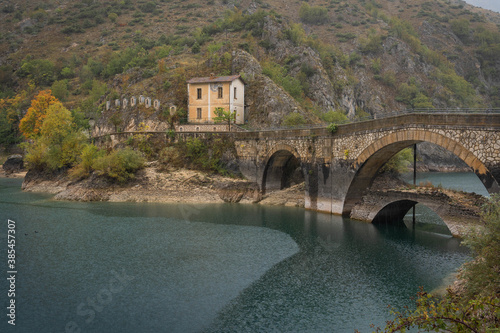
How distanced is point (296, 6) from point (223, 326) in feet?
445

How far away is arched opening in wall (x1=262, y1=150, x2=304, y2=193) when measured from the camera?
4328 cm

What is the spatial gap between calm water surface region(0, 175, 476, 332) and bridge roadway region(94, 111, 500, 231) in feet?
10.9

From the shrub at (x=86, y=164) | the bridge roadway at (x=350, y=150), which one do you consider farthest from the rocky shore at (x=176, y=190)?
the bridge roadway at (x=350, y=150)

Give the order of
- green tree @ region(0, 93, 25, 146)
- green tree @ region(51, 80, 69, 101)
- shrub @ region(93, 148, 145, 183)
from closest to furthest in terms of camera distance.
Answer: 1. shrub @ region(93, 148, 145, 183)
2. green tree @ region(0, 93, 25, 146)
3. green tree @ region(51, 80, 69, 101)

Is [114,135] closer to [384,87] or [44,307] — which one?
[44,307]

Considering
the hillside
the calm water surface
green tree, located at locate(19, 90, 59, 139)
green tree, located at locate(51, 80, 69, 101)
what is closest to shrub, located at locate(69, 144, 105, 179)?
the hillside

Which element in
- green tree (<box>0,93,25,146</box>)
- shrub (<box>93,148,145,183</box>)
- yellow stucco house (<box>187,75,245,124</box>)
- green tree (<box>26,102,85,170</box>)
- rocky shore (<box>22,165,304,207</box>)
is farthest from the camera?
green tree (<box>0,93,25,146</box>)

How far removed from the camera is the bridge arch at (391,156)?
890 inches

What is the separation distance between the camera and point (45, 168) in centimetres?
5231

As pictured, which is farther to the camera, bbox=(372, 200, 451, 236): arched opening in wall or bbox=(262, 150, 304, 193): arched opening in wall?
bbox=(262, 150, 304, 193): arched opening in wall

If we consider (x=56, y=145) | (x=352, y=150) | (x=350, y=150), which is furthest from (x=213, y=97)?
(x=352, y=150)

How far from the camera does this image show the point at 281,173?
4516 cm

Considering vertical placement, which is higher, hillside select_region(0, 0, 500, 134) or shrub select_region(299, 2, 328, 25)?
shrub select_region(299, 2, 328, 25)

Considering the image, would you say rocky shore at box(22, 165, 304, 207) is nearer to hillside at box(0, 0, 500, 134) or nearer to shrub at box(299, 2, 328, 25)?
hillside at box(0, 0, 500, 134)
